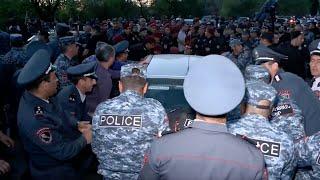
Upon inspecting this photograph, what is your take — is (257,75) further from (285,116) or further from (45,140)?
(45,140)

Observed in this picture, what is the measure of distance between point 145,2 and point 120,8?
7.12 metres

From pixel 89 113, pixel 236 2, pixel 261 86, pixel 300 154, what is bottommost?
pixel 236 2

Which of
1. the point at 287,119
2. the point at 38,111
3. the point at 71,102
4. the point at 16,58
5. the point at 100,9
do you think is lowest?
the point at 100,9

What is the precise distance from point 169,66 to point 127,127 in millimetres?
2353

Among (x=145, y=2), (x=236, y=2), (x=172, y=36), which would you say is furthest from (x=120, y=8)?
(x=172, y=36)

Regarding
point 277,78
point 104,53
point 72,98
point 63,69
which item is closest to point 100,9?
point 63,69

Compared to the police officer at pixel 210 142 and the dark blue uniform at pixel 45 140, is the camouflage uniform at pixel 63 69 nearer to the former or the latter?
the dark blue uniform at pixel 45 140

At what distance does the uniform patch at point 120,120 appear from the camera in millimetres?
3387

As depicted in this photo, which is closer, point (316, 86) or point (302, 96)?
point (302, 96)

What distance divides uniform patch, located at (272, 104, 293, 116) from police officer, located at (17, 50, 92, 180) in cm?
149

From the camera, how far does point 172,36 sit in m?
15.8

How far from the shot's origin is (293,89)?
450 cm

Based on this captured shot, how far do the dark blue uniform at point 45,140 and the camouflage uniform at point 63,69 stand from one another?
298 centimetres

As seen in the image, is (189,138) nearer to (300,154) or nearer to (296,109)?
(300,154)
